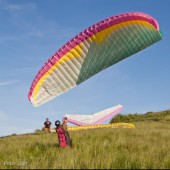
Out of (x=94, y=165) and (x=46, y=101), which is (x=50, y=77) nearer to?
(x=46, y=101)

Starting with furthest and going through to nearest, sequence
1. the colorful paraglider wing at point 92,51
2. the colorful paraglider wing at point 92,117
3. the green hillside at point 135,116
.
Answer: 1. the green hillside at point 135,116
2. the colorful paraglider wing at point 92,117
3. the colorful paraglider wing at point 92,51

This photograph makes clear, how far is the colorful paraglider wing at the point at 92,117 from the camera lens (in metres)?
30.3

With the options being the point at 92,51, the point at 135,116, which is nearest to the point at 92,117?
the point at 92,51

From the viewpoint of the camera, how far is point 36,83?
63.0ft

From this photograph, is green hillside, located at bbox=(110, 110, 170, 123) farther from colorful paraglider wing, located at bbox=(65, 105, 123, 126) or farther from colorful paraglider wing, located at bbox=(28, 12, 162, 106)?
colorful paraglider wing, located at bbox=(28, 12, 162, 106)

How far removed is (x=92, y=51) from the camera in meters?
19.6

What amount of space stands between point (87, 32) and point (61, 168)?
12849mm

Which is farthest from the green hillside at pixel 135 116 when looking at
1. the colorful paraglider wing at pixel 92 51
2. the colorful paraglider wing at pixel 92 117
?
the colorful paraglider wing at pixel 92 51

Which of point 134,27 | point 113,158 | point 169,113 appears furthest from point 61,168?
point 169,113

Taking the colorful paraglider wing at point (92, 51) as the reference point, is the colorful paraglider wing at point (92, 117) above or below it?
below

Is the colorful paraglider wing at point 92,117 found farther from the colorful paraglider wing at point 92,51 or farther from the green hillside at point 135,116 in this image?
the colorful paraglider wing at point 92,51

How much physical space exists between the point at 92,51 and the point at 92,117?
11.9 metres

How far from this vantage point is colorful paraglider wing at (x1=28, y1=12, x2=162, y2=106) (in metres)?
17.9

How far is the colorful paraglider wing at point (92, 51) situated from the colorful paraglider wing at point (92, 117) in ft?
32.1
